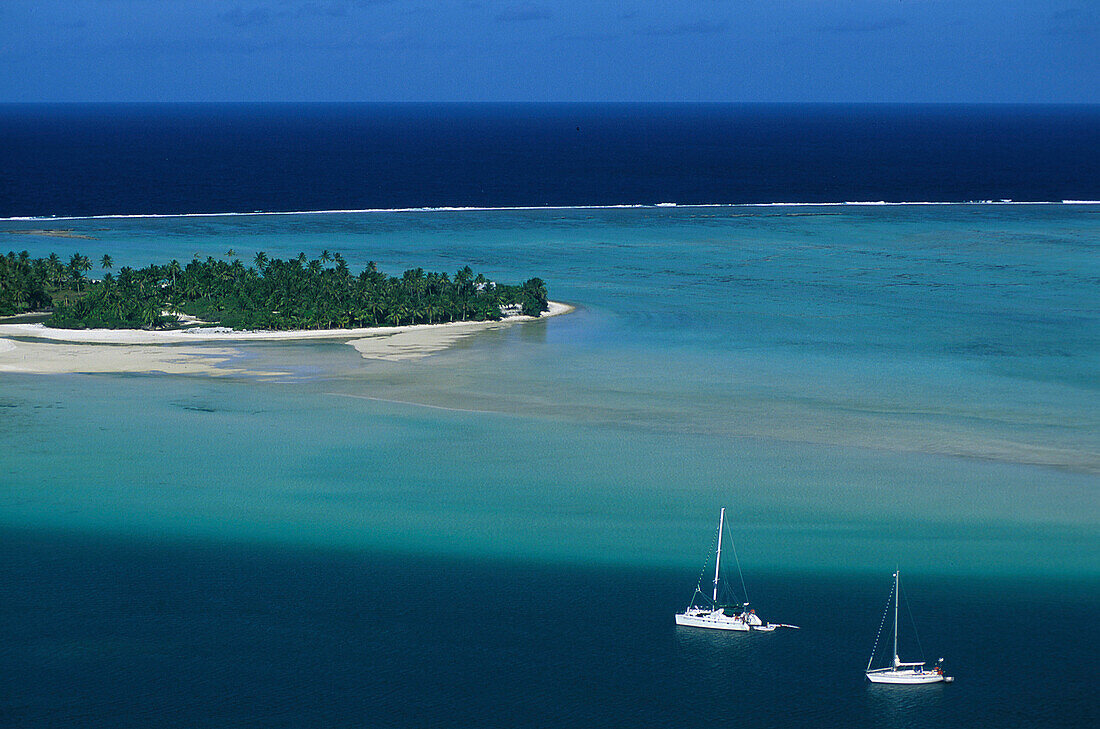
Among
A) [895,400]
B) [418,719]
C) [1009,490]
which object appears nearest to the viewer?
[418,719]

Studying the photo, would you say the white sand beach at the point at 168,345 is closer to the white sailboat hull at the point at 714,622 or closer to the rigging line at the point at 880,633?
the white sailboat hull at the point at 714,622

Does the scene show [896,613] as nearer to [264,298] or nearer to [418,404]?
[418,404]

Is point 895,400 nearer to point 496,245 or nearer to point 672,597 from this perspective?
point 672,597

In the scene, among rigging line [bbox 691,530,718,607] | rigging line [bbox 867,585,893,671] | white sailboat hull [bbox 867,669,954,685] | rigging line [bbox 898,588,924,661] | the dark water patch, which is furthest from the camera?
rigging line [bbox 691,530,718,607]

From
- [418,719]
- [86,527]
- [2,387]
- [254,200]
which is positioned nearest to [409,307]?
[2,387]

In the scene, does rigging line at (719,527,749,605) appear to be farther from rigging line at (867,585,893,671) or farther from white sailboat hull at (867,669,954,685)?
white sailboat hull at (867,669,954,685)

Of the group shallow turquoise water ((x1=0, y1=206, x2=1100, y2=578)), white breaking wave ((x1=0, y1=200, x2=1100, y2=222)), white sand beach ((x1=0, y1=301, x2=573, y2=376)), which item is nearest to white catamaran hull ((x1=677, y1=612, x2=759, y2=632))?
shallow turquoise water ((x1=0, y1=206, x2=1100, y2=578))

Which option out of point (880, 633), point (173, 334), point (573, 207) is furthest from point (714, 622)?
point (573, 207)
